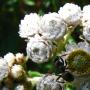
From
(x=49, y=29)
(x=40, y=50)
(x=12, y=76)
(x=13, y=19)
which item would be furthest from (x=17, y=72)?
(x=13, y=19)

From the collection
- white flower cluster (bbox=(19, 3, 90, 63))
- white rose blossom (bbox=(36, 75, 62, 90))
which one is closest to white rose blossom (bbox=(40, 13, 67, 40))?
white flower cluster (bbox=(19, 3, 90, 63))

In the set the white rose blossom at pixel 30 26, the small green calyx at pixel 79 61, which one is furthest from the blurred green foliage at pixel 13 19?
the small green calyx at pixel 79 61

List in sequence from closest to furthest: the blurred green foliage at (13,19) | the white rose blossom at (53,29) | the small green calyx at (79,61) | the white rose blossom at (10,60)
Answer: the small green calyx at (79,61) < the white rose blossom at (53,29) < the white rose blossom at (10,60) < the blurred green foliage at (13,19)

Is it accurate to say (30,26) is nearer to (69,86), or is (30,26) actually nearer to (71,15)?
(71,15)

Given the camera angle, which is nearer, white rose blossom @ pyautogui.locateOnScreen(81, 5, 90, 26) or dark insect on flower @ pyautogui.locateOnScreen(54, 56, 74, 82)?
dark insect on flower @ pyautogui.locateOnScreen(54, 56, 74, 82)

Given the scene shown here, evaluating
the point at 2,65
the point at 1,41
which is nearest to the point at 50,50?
the point at 2,65

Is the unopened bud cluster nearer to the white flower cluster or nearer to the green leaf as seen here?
the white flower cluster

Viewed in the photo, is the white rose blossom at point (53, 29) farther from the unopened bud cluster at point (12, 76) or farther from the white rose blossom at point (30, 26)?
the unopened bud cluster at point (12, 76)
